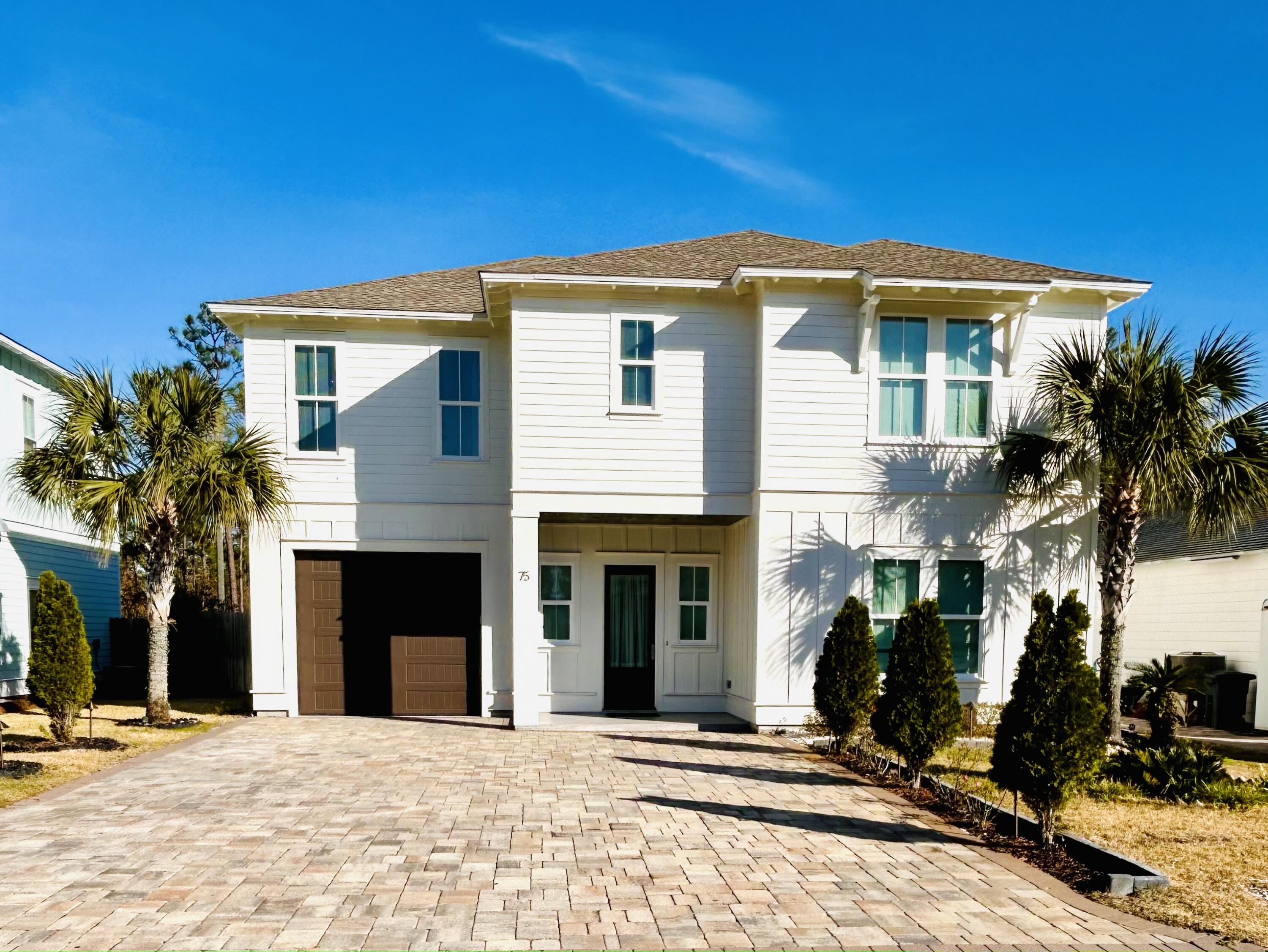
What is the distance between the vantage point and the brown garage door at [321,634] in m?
12.6

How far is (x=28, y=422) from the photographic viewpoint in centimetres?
1581

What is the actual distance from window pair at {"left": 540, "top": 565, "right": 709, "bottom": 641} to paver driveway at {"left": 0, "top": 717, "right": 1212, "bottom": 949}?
3718 mm

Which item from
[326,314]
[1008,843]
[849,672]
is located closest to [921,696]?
[849,672]

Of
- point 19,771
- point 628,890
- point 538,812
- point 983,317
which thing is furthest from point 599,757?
point 983,317

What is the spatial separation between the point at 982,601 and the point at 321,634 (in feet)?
33.4

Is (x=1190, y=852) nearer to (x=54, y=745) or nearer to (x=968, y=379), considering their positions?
(x=968, y=379)

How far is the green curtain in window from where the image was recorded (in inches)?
513

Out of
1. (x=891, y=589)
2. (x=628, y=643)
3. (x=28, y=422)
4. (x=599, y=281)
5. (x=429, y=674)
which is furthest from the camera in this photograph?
(x=28, y=422)

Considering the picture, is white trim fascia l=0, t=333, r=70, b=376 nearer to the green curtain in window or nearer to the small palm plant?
the green curtain in window

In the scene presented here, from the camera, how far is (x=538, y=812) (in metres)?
7.15

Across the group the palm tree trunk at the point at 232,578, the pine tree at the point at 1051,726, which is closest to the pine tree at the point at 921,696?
the pine tree at the point at 1051,726

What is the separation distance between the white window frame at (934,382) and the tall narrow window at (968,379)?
4 cm

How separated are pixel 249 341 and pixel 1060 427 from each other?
12.0m

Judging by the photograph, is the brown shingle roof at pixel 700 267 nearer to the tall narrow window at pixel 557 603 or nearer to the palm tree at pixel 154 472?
the palm tree at pixel 154 472
